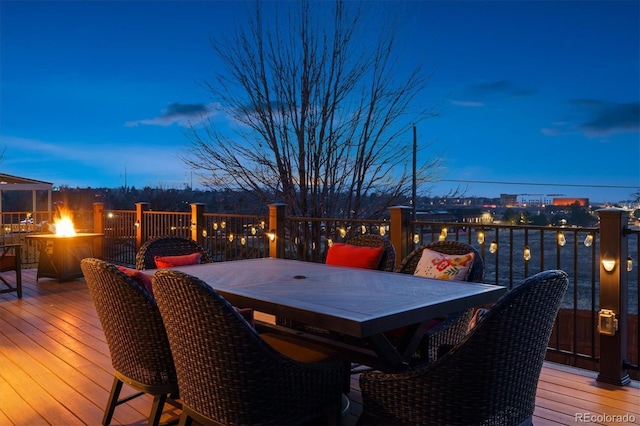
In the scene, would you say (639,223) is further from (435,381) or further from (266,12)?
(266,12)

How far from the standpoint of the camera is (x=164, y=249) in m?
3.83

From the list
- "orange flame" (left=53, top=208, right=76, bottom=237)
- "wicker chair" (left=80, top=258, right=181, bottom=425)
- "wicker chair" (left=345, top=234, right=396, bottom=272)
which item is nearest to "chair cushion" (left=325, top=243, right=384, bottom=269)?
"wicker chair" (left=345, top=234, right=396, bottom=272)

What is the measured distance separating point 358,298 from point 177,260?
5.92 feet

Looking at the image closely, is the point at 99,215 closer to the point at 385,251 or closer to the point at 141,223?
the point at 141,223

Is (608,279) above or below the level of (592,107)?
below

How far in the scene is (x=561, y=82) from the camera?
12.5 metres

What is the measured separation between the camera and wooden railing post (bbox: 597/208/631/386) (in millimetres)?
3229

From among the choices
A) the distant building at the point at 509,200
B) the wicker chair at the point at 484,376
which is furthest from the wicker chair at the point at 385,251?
the distant building at the point at 509,200

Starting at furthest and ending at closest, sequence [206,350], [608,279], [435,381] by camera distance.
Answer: [608,279] → [206,350] → [435,381]

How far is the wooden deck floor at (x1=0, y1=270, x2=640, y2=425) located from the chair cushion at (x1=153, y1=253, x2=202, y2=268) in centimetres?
82

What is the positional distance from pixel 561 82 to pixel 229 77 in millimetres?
8766

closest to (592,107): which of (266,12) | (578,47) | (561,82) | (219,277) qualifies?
(561,82)

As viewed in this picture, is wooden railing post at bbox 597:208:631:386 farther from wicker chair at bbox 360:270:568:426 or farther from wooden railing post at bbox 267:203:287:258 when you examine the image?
wooden railing post at bbox 267:203:287:258

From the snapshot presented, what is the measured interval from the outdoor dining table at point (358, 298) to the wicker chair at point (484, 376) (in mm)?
242
